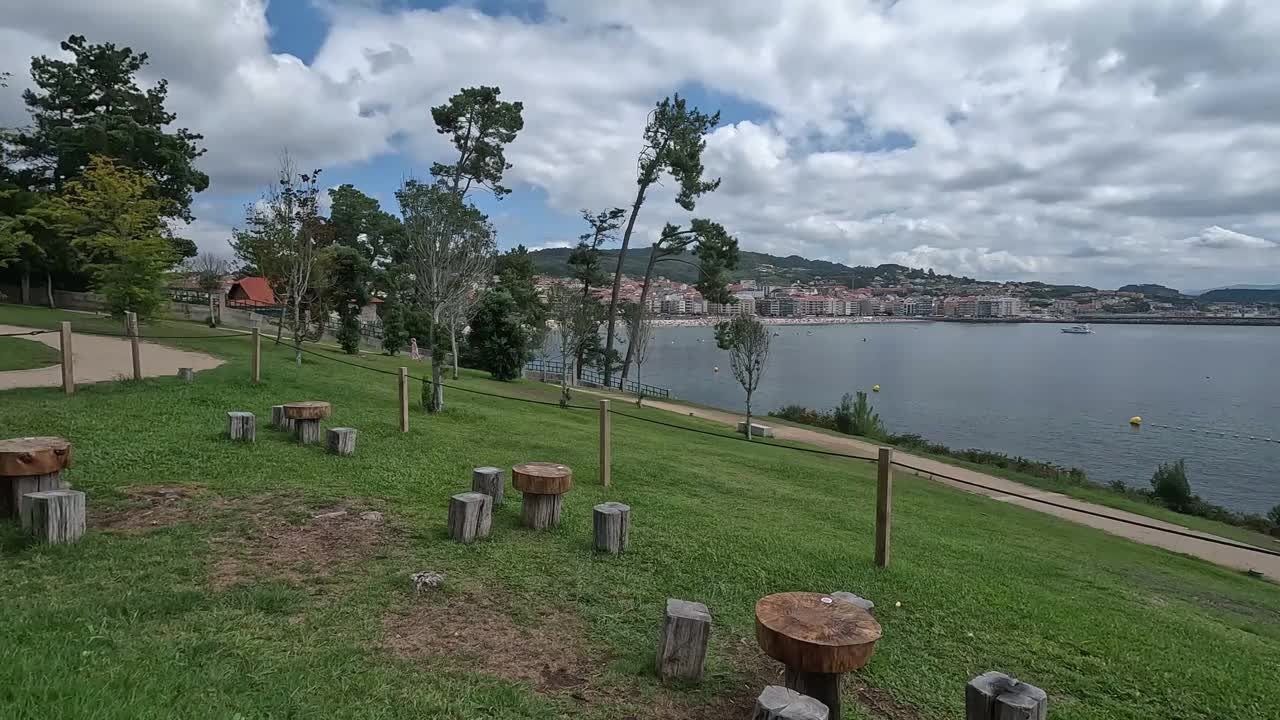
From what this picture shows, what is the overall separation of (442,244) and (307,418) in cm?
1153

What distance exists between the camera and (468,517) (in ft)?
18.4

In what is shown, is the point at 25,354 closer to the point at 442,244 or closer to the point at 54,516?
the point at 442,244

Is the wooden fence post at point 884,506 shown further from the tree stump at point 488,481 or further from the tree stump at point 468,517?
the tree stump at point 488,481

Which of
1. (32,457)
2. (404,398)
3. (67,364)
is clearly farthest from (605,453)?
(67,364)

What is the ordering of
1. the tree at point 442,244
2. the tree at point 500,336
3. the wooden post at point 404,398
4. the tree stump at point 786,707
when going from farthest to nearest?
the tree at point 500,336
the tree at point 442,244
the wooden post at point 404,398
the tree stump at point 786,707

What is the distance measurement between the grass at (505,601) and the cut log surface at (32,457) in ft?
1.93

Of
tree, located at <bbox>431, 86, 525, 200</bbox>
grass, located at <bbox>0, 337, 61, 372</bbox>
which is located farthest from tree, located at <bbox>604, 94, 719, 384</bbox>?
grass, located at <bbox>0, 337, 61, 372</bbox>

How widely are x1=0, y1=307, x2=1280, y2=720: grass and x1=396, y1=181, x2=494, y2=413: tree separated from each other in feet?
22.4

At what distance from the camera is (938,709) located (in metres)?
3.81

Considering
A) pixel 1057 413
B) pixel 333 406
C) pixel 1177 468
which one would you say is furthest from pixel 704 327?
pixel 333 406

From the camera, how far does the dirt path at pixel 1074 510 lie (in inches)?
565

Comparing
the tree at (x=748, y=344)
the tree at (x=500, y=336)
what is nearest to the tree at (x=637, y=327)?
the tree at (x=500, y=336)

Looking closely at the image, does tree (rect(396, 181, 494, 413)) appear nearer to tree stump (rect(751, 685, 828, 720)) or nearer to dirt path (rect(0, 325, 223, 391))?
dirt path (rect(0, 325, 223, 391))

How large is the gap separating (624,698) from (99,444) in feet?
24.1
